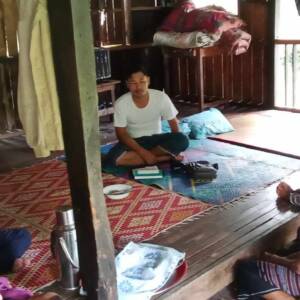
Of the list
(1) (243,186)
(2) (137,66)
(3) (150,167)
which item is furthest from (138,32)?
(1) (243,186)

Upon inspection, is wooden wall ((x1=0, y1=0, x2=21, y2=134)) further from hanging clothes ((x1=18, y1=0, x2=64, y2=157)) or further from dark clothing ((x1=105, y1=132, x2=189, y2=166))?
hanging clothes ((x1=18, y1=0, x2=64, y2=157))

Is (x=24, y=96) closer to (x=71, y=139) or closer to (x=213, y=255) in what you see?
(x=71, y=139)

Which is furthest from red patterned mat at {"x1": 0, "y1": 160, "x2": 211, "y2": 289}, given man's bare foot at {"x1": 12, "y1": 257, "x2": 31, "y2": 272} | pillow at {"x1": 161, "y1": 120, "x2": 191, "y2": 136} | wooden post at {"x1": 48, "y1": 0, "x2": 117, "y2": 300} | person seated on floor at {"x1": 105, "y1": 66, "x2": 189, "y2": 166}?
pillow at {"x1": 161, "y1": 120, "x2": 191, "y2": 136}

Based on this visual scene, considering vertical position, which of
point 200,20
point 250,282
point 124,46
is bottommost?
point 250,282

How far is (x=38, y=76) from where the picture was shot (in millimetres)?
2080

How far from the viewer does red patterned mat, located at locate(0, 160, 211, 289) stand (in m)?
2.25

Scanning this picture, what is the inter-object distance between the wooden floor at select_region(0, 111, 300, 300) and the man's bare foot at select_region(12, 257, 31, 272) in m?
0.60

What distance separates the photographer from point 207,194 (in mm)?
2930

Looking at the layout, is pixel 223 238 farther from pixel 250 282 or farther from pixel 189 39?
pixel 189 39

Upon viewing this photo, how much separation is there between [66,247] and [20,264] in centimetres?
36

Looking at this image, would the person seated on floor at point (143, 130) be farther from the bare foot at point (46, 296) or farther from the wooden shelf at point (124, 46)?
the wooden shelf at point (124, 46)

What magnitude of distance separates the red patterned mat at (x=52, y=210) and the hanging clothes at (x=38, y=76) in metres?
0.56

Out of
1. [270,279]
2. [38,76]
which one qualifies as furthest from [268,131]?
[38,76]

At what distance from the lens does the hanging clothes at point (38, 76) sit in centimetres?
206
